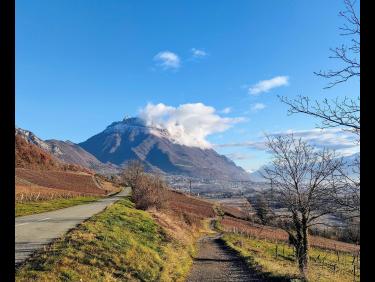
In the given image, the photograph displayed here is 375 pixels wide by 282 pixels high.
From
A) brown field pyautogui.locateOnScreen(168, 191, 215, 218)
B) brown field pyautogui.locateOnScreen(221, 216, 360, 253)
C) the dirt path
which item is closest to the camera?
the dirt path

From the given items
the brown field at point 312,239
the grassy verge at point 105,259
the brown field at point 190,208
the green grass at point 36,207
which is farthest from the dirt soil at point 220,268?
the brown field at point 190,208

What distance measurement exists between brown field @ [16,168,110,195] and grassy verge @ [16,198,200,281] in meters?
67.2

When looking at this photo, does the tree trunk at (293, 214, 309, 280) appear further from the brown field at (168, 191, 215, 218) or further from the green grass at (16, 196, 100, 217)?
the brown field at (168, 191, 215, 218)

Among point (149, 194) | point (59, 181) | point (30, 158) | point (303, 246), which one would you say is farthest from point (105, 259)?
point (30, 158)

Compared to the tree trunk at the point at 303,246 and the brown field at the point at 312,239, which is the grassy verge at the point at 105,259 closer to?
the tree trunk at the point at 303,246

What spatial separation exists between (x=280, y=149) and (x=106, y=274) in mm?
13093

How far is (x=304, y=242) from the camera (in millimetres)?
23125

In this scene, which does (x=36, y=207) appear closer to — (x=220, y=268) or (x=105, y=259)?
(x=220, y=268)

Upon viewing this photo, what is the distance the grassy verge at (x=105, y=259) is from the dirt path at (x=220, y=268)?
867 mm

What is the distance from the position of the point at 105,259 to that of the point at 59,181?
3651 inches

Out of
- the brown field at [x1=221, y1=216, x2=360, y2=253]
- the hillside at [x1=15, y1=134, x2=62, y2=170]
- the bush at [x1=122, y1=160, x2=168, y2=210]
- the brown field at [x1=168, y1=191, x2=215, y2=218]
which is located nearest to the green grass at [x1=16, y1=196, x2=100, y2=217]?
the bush at [x1=122, y1=160, x2=168, y2=210]

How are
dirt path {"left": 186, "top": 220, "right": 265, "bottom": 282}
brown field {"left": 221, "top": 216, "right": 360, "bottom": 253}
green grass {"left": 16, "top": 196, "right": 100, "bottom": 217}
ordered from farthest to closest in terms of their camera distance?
1. brown field {"left": 221, "top": 216, "right": 360, "bottom": 253}
2. green grass {"left": 16, "top": 196, "right": 100, "bottom": 217}
3. dirt path {"left": 186, "top": 220, "right": 265, "bottom": 282}

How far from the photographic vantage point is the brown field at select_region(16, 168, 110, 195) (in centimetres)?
9424
